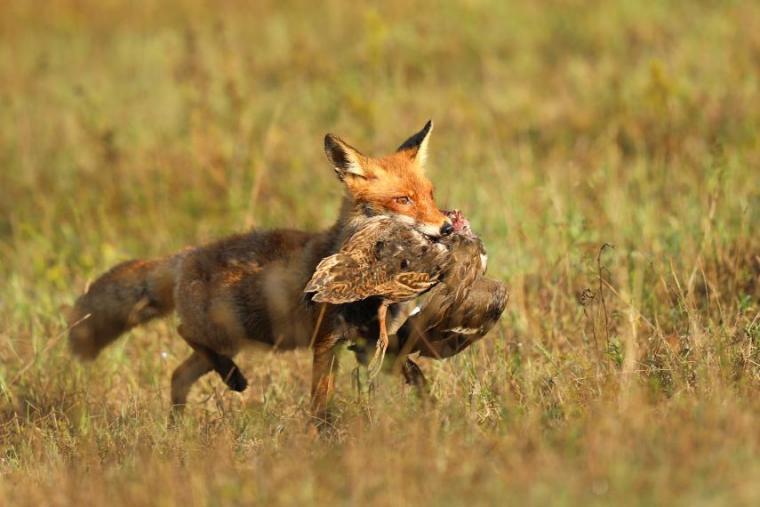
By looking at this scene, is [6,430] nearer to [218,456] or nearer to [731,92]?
[218,456]

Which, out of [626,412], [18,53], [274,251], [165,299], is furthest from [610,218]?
[18,53]

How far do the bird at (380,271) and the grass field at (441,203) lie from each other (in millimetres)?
478

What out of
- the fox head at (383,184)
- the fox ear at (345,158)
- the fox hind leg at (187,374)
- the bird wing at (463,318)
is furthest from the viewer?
the fox hind leg at (187,374)

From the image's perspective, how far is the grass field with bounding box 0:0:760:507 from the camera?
418cm

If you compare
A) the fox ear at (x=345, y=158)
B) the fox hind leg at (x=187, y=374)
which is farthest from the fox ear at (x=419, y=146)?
the fox hind leg at (x=187, y=374)

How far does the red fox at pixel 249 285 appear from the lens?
626 cm

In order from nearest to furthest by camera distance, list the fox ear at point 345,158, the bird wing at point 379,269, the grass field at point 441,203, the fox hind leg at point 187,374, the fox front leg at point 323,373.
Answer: the grass field at point 441,203 → the bird wing at point 379,269 → the fox front leg at point 323,373 → the fox ear at point 345,158 → the fox hind leg at point 187,374

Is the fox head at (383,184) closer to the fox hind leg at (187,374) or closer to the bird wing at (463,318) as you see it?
the bird wing at (463,318)

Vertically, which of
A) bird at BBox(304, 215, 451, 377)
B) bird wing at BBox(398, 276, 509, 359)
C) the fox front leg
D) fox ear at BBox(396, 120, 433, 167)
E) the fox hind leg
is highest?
fox ear at BBox(396, 120, 433, 167)

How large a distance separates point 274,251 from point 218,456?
2.18 metres

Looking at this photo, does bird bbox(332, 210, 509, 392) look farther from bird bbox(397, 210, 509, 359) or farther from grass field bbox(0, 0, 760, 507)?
grass field bbox(0, 0, 760, 507)

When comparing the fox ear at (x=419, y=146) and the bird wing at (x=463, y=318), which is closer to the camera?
the bird wing at (x=463, y=318)

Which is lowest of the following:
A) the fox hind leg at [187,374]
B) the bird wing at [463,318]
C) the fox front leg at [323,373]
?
the fox hind leg at [187,374]

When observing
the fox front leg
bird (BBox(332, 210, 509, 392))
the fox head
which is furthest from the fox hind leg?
bird (BBox(332, 210, 509, 392))
